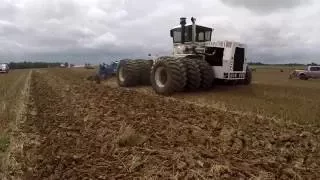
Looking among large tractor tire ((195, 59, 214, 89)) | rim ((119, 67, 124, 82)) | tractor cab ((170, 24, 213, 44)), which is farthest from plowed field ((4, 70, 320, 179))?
rim ((119, 67, 124, 82))

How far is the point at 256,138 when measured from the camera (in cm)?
827

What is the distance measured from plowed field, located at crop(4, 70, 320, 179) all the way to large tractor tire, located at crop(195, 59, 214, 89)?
4161 mm

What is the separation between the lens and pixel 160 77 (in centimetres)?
1705

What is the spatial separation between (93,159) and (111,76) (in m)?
21.4

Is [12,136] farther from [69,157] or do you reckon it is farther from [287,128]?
[287,128]

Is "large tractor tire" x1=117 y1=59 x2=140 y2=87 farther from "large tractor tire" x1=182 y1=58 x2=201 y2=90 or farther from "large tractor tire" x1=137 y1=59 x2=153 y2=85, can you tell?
"large tractor tire" x1=182 y1=58 x2=201 y2=90

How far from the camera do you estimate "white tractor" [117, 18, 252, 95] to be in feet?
51.4

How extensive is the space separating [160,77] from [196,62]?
5.85ft

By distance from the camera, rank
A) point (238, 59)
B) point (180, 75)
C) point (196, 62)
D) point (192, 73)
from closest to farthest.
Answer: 1. point (180, 75)
2. point (192, 73)
3. point (196, 62)
4. point (238, 59)

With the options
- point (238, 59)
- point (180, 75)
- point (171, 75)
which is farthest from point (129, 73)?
point (238, 59)

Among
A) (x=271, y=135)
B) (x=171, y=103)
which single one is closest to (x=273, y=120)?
(x=271, y=135)

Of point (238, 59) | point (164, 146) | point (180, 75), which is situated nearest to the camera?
point (164, 146)

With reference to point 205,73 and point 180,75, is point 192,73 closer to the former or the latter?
point 180,75

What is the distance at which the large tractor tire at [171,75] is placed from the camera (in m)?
15.5
